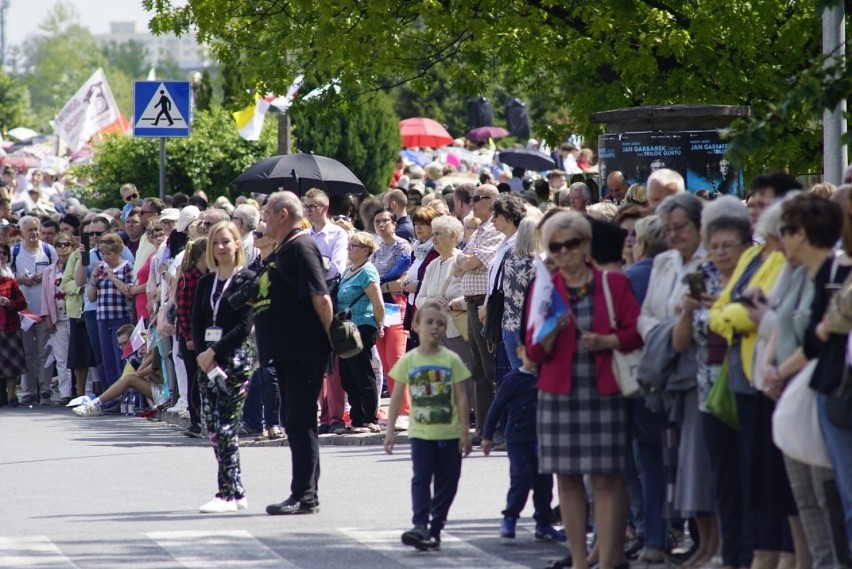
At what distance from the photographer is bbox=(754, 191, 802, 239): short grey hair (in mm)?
7285

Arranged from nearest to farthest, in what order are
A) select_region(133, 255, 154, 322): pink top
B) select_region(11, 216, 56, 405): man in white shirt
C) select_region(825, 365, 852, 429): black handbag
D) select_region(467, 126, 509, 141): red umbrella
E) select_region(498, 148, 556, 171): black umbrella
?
select_region(825, 365, 852, 429): black handbag
select_region(133, 255, 154, 322): pink top
select_region(11, 216, 56, 405): man in white shirt
select_region(498, 148, 556, 171): black umbrella
select_region(467, 126, 509, 141): red umbrella

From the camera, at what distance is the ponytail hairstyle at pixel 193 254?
1432 centimetres

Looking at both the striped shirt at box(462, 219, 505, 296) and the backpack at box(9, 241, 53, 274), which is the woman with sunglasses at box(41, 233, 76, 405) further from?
the striped shirt at box(462, 219, 505, 296)

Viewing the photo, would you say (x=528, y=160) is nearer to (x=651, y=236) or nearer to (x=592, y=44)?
(x=592, y=44)

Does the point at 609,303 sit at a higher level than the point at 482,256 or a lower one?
lower

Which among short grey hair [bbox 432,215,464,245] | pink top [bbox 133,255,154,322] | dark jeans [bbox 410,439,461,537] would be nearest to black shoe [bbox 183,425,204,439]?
pink top [bbox 133,255,154,322]

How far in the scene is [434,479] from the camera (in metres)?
9.58

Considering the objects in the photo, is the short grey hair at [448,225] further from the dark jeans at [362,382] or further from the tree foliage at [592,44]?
the tree foliage at [592,44]

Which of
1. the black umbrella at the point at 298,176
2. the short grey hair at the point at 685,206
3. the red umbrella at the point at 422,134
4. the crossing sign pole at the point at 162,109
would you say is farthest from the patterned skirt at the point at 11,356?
the red umbrella at the point at 422,134

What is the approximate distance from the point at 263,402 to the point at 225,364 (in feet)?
14.2

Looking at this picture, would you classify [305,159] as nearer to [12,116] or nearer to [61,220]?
[61,220]

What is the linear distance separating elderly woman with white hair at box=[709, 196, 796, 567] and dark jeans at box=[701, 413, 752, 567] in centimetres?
12

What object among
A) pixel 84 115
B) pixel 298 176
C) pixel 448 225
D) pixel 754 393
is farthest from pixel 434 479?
pixel 84 115

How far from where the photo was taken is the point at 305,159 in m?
19.9
